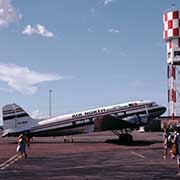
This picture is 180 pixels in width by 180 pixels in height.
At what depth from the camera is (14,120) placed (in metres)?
39.2

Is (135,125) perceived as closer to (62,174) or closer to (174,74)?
(62,174)

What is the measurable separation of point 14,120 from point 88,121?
7.67 m

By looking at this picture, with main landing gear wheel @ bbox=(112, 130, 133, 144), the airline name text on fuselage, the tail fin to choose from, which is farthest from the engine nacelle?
the tail fin

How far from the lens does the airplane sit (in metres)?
36.7

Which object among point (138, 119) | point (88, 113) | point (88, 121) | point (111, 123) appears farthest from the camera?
point (88, 113)

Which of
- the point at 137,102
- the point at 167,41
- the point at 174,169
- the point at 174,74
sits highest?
the point at 167,41

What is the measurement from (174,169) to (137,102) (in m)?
21.3

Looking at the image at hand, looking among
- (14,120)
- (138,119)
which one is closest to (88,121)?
(138,119)

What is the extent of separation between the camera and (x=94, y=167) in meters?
17.7

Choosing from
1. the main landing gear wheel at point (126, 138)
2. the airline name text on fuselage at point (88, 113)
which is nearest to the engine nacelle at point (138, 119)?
the main landing gear wheel at point (126, 138)

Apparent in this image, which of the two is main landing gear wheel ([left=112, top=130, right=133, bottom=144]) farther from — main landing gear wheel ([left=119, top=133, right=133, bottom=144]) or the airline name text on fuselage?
the airline name text on fuselage

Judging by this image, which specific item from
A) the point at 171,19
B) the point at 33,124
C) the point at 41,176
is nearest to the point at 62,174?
the point at 41,176

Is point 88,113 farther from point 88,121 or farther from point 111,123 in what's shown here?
point 111,123

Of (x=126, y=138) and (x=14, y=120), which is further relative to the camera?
(x=14, y=120)
